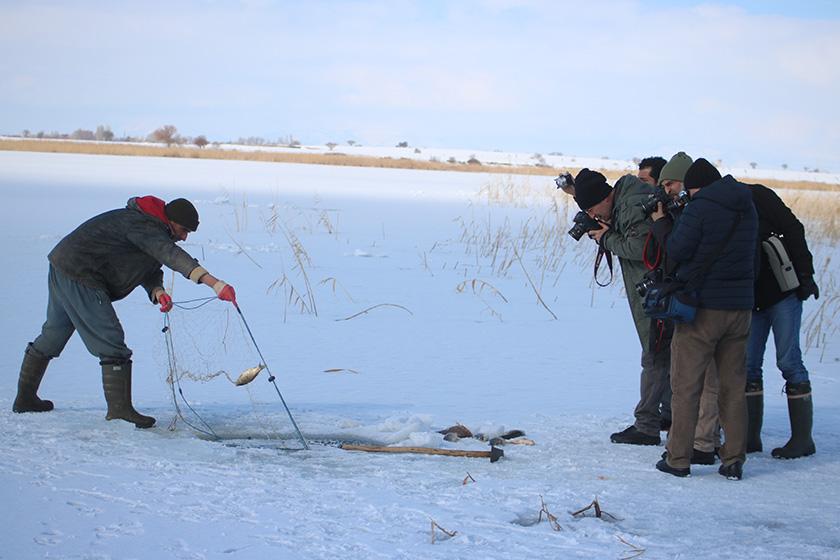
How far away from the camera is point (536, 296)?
29.6 ft

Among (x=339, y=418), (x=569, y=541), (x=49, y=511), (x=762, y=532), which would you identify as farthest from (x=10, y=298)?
(x=762, y=532)

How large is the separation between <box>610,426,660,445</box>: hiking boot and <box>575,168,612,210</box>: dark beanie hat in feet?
4.38

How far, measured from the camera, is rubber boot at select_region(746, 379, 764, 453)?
409 centimetres

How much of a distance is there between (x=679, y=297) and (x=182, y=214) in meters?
2.76

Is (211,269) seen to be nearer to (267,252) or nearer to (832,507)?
(267,252)

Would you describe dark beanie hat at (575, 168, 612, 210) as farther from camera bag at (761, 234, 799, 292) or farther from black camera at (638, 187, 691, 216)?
camera bag at (761, 234, 799, 292)

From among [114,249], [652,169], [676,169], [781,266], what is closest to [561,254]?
[652,169]

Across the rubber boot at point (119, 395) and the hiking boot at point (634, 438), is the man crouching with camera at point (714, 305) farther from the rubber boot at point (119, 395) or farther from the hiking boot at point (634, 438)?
the rubber boot at point (119, 395)

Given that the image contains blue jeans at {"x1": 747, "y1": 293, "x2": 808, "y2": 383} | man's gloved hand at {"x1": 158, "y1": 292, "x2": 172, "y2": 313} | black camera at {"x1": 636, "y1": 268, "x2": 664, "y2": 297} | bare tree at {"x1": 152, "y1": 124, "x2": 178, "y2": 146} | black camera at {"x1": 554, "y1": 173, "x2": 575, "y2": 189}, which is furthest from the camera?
bare tree at {"x1": 152, "y1": 124, "x2": 178, "y2": 146}

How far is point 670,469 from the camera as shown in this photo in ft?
12.0

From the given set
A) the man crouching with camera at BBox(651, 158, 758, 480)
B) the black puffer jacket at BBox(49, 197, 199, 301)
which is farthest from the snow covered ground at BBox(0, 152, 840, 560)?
the black puffer jacket at BBox(49, 197, 199, 301)

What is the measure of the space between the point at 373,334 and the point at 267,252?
4.54 meters

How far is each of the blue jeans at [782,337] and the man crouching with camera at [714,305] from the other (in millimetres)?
529

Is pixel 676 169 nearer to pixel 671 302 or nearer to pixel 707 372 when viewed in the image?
pixel 671 302
